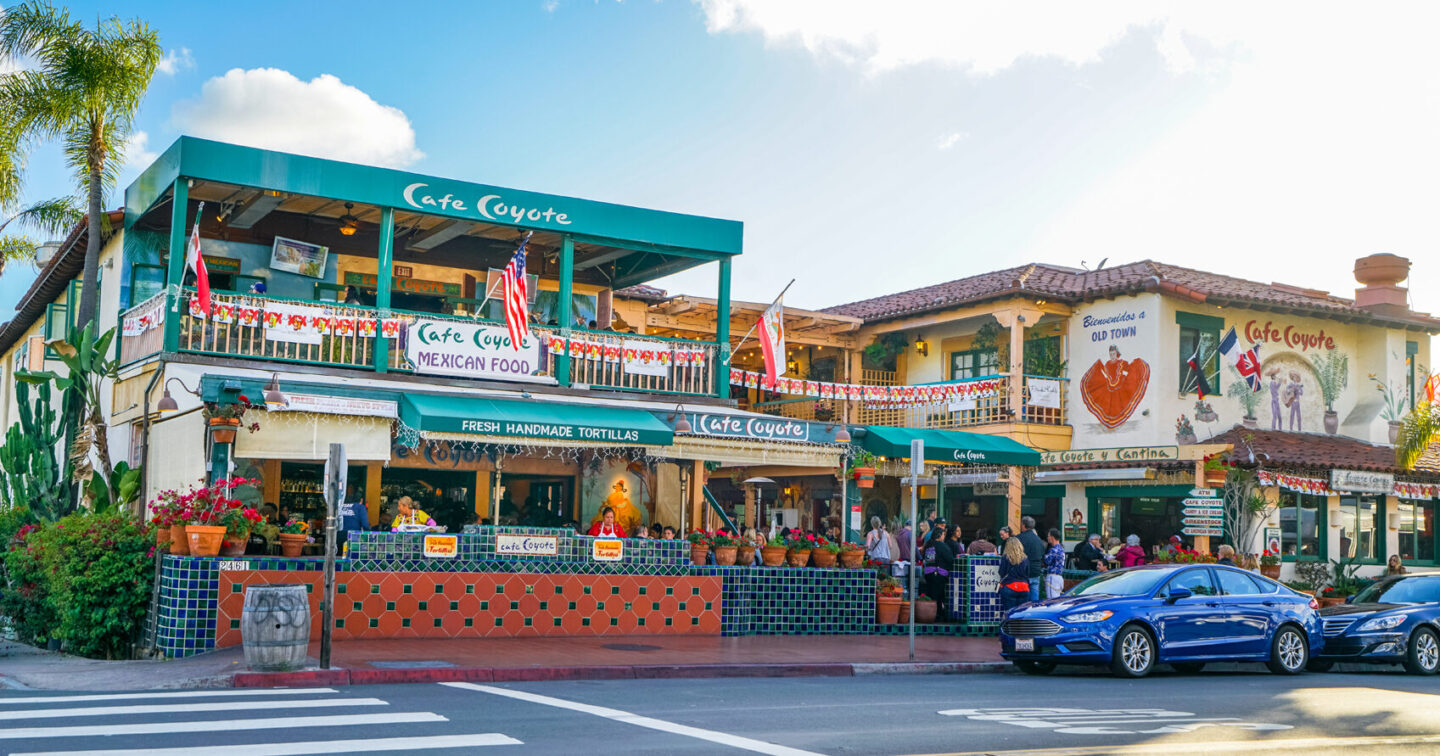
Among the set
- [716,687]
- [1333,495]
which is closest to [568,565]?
[716,687]

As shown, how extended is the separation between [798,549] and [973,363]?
13669mm

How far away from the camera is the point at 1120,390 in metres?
28.2

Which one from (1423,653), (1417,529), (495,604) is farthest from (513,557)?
(1417,529)

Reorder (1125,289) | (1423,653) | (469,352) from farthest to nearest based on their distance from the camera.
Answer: (1125,289)
(469,352)
(1423,653)

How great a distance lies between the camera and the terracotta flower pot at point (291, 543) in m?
15.4

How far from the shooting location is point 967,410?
→ 29922 millimetres

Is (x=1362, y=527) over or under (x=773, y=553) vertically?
over

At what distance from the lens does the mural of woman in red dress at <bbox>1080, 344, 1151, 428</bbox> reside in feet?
91.1

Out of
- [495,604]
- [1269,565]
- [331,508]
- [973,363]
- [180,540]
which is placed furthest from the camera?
[973,363]

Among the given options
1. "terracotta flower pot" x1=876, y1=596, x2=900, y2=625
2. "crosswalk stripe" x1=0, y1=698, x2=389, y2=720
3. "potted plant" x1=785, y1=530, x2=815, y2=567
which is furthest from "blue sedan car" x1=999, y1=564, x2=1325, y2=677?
"crosswalk stripe" x1=0, y1=698, x2=389, y2=720

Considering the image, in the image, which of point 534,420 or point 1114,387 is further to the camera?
point 1114,387

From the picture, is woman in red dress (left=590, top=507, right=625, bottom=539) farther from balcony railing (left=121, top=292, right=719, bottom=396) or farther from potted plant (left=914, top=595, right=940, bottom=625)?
potted plant (left=914, top=595, right=940, bottom=625)

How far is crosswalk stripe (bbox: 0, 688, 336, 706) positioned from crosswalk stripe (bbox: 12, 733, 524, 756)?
2.96m

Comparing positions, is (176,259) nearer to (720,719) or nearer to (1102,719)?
(720,719)
